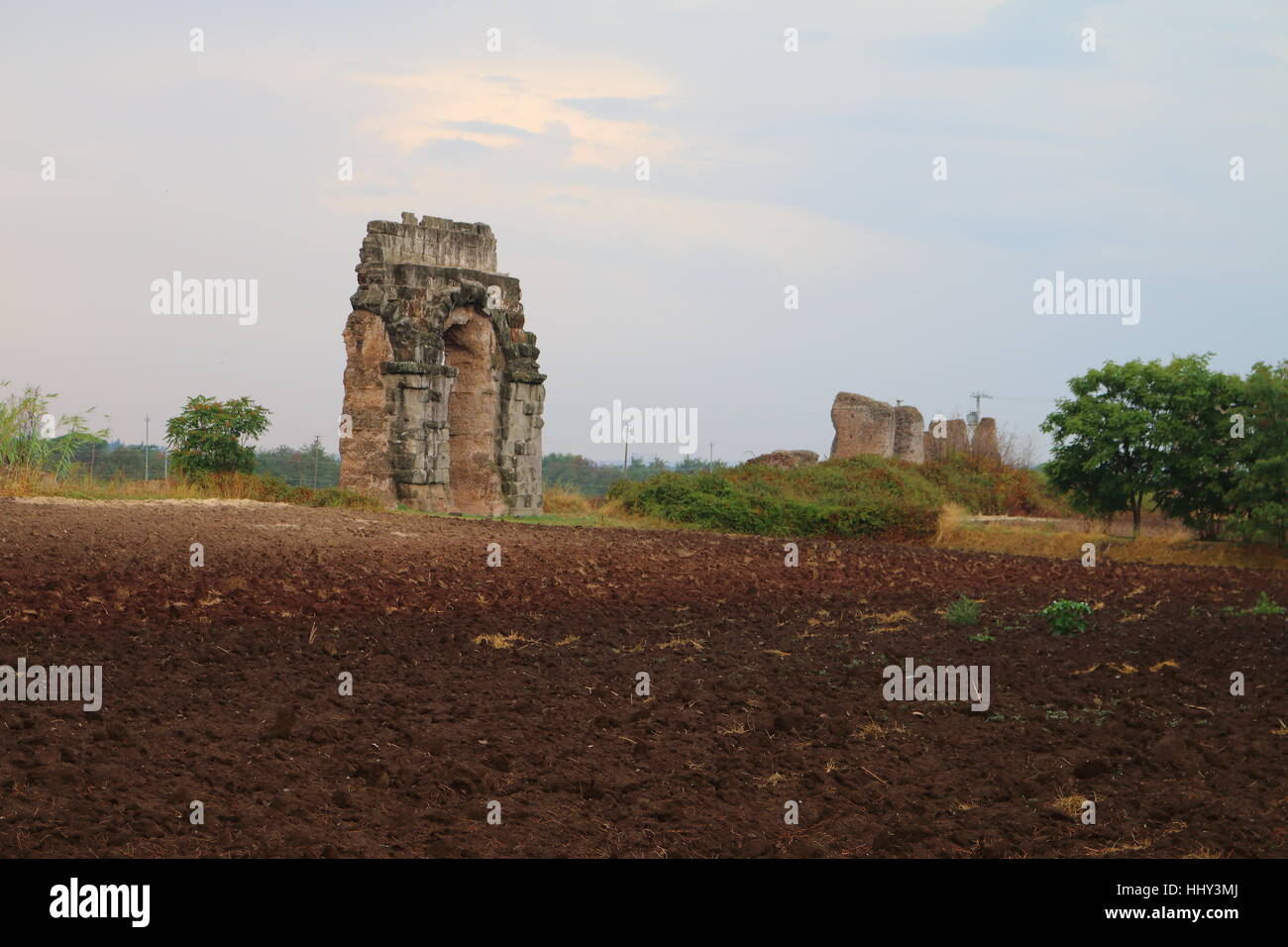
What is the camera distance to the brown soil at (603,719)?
6.01 m

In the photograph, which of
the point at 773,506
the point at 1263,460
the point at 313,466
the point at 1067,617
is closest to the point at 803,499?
the point at 773,506

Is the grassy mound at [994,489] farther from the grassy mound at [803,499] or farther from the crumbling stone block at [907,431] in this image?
the crumbling stone block at [907,431]

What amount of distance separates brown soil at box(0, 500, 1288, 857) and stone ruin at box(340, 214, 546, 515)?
10630mm

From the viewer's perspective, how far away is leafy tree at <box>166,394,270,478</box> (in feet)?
79.7

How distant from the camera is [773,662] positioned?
31.5 feet

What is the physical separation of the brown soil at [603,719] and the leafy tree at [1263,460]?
6547mm

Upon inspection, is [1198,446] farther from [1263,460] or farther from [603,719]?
[603,719]

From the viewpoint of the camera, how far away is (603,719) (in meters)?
7.87

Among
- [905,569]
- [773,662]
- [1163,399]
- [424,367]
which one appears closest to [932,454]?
[1163,399]
